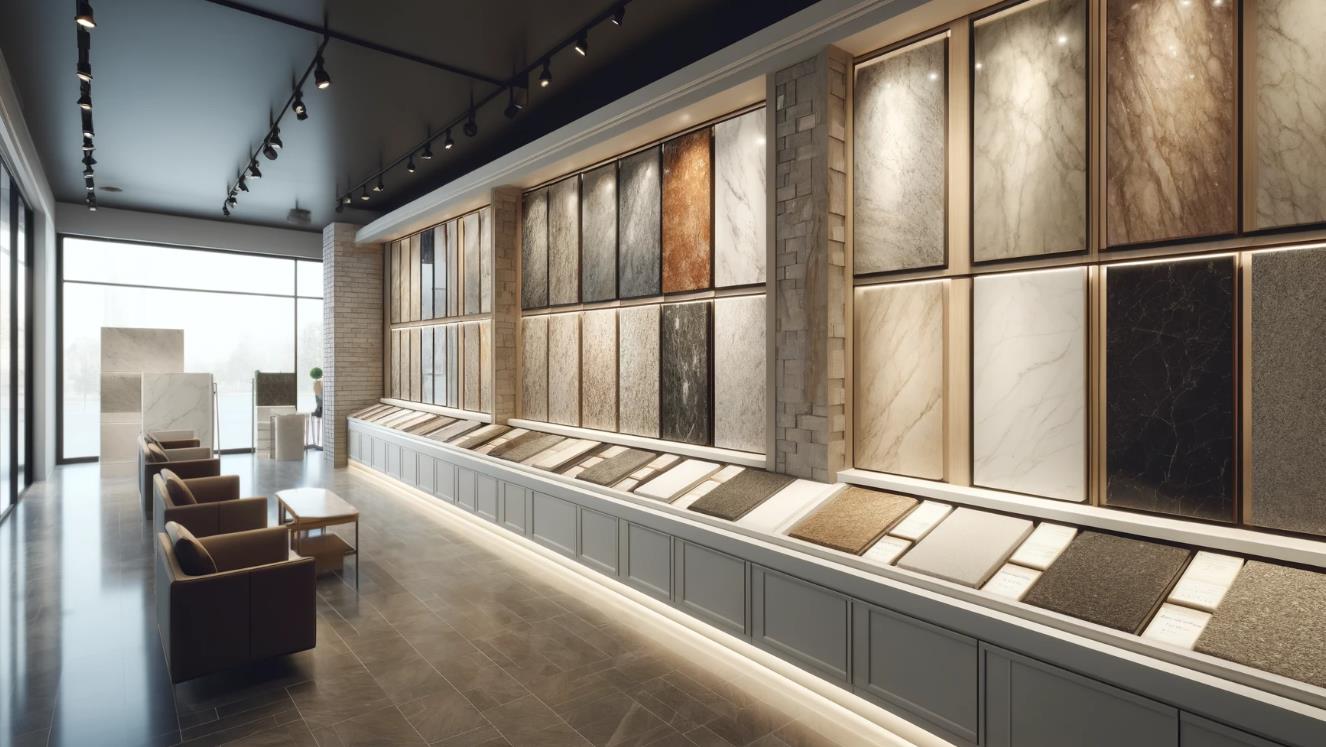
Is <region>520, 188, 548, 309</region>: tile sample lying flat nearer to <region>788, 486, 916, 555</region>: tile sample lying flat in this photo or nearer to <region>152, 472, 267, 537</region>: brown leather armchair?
<region>152, 472, 267, 537</region>: brown leather armchair

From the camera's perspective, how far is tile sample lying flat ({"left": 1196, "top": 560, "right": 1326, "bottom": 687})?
83.4 inches

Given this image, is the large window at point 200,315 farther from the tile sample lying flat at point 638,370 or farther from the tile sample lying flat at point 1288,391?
the tile sample lying flat at point 1288,391

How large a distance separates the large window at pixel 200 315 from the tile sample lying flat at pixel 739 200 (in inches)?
398

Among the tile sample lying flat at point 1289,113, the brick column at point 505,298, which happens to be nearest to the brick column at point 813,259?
the tile sample lying flat at point 1289,113

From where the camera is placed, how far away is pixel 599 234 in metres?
6.21

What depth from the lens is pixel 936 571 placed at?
9.82 ft

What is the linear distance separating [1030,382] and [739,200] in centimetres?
233

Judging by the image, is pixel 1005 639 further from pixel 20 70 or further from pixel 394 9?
pixel 20 70

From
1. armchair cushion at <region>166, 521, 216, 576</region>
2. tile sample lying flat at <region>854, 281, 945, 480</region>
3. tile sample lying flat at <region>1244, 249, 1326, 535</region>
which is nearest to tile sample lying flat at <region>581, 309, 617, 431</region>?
tile sample lying flat at <region>854, 281, 945, 480</region>

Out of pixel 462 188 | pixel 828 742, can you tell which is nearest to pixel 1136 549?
pixel 828 742

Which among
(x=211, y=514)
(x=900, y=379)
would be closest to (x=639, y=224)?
(x=900, y=379)

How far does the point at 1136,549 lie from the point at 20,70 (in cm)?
826

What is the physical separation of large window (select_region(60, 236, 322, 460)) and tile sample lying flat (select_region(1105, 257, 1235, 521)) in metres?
12.4

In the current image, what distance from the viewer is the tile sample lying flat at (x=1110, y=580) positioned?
8.21 ft
